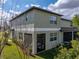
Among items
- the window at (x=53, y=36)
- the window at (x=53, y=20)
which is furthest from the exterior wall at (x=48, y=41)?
the window at (x=53, y=20)

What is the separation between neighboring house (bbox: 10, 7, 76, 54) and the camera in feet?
72.2

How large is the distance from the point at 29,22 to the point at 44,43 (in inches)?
143

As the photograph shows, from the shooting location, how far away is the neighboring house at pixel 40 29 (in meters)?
22.0

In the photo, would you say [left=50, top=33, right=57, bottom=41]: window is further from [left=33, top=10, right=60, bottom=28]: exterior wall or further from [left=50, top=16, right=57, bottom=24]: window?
[left=50, top=16, right=57, bottom=24]: window

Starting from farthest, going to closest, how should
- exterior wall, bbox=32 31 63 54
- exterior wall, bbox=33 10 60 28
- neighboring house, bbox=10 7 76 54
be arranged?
exterior wall, bbox=33 10 60 28
neighboring house, bbox=10 7 76 54
exterior wall, bbox=32 31 63 54

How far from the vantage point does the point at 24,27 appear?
23.9m

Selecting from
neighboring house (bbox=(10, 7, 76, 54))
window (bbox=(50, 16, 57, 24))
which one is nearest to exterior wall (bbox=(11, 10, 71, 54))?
neighboring house (bbox=(10, 7, 76, 54))

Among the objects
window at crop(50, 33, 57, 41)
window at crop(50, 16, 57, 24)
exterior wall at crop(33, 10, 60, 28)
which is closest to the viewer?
exterior wall at crop(33, 10, 60, 28)

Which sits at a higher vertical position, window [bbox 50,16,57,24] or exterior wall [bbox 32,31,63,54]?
window [bbox 50,16,57,24]

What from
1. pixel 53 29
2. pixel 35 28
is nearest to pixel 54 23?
pixel 53 29

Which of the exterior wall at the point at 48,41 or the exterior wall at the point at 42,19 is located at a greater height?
the exterior wall at the point at 42,19

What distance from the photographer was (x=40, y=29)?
75.0 ft

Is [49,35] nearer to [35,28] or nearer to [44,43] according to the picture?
[44,43]

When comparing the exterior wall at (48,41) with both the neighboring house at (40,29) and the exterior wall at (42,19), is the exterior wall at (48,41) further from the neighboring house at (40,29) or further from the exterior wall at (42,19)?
the exterior wall at (42,19)
